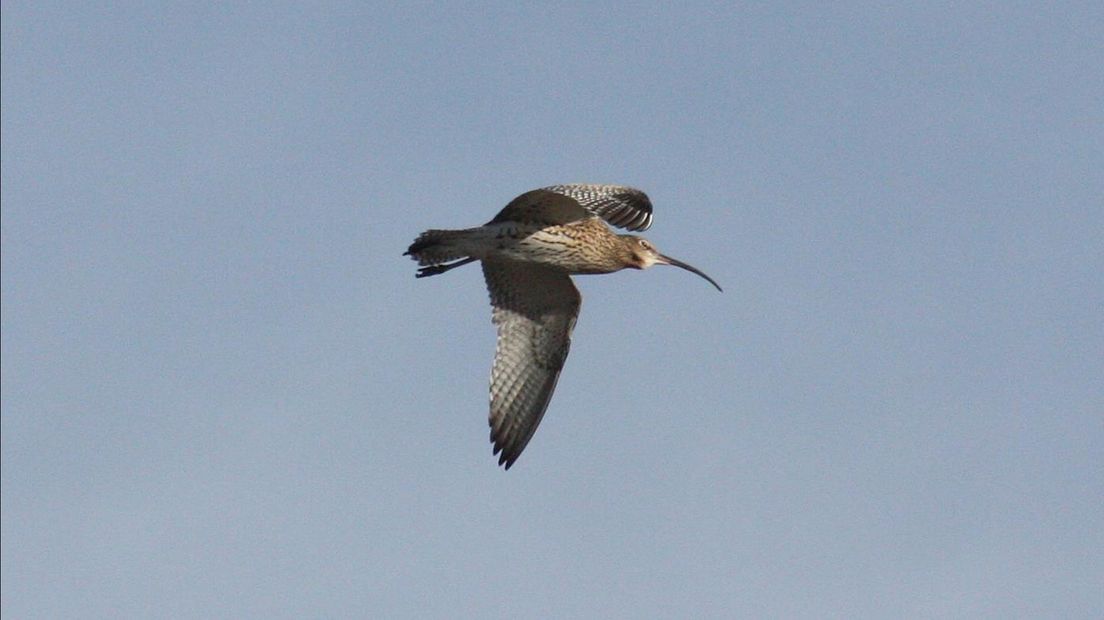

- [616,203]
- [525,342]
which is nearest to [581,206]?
[616,203]

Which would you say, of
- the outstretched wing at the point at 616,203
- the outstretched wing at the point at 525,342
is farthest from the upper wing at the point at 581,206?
the outstretched wing at the point at 525,342

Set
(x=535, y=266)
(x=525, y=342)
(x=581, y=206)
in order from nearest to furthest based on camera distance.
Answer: (x=581, y=206) → (x=535, y=266) → (x=525, y=342)

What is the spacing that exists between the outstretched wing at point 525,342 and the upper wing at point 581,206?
974 mm

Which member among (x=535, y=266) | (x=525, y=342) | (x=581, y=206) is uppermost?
(x=581, y=206)

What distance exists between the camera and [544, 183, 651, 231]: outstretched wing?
2197 centimetres

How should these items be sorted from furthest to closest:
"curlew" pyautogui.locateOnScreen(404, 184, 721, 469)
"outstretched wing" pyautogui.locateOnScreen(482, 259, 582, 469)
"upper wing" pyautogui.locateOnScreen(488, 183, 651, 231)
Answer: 1. "outstretched wing" pyautogui.locateOnScreen(482, 259, 582, 469)
2. "curlew" pyautogui.locateOnScreen(404, 184, 721, 469)
3. "upper wing" pyautogui.locateOnScreen(488, 183, 651, 231)

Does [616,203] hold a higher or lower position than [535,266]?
higher

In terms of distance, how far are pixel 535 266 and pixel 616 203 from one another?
1126mm

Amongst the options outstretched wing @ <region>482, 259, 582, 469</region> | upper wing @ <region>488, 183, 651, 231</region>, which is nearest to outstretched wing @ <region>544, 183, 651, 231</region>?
upper wing @ <region>488, 183, 651, 231</region>

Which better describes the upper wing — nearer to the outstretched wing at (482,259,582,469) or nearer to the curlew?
the curlew

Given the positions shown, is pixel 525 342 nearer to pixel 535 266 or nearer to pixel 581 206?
pixel 535 266

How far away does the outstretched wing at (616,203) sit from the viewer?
2197 centimetres

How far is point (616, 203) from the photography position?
→ 74.6 ft

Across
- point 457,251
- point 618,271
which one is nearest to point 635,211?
point 618,271
